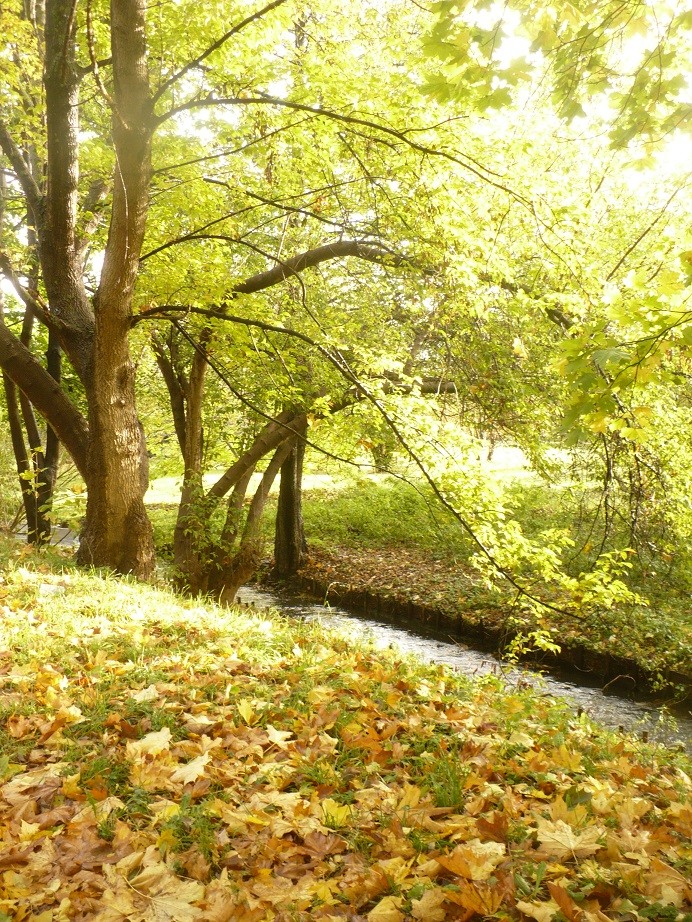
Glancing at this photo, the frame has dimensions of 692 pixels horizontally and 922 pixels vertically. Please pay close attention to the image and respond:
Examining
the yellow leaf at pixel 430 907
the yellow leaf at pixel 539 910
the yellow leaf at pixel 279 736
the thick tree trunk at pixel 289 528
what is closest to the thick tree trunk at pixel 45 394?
the yellow leaf at pixel 279 736

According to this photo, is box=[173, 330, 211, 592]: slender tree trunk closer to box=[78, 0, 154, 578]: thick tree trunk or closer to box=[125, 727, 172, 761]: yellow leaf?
box=[78, 0, 154, 578]: thick tree trunk

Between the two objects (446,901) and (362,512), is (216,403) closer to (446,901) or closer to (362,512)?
(362,512)

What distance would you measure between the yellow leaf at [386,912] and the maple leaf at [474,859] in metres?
0.21

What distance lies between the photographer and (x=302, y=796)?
→ 2.68 m

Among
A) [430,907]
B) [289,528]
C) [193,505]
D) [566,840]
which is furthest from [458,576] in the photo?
[430,907]

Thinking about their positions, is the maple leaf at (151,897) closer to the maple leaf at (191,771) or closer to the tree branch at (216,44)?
the maple leaf at (191,771)

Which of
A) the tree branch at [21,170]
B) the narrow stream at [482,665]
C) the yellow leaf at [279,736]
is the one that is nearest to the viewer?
the yellow leaf at [279,736]

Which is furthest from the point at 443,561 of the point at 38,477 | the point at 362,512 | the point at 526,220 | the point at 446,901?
the point at 446,901

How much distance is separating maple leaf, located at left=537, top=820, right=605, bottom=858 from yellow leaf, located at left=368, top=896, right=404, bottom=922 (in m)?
0.58

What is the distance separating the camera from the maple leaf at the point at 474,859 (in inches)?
79.7

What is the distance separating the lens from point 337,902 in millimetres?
2008

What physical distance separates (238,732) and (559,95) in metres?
3.68

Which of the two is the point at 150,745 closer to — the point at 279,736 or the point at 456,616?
the point at 279,736

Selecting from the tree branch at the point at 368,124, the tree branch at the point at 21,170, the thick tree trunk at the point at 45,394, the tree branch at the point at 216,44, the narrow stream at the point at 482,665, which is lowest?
the narrow stream at the point at 482,665
